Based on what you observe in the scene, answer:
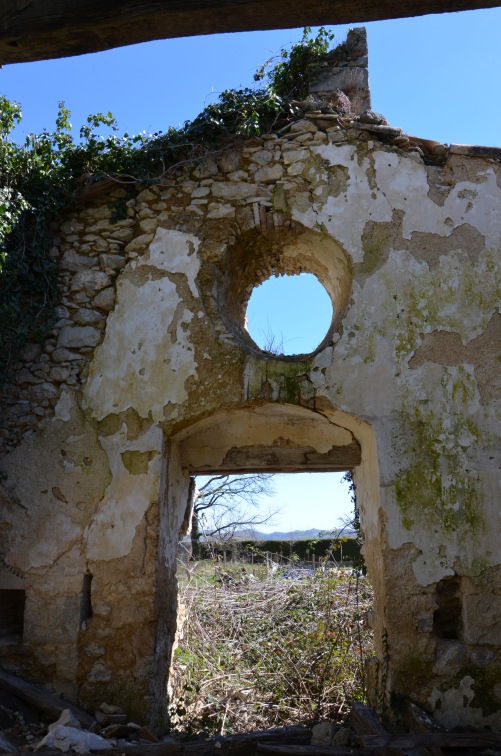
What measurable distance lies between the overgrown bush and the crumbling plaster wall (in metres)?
1.20

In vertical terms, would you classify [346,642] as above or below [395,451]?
below

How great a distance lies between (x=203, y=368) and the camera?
5.43 metres

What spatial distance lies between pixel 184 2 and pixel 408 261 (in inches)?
148

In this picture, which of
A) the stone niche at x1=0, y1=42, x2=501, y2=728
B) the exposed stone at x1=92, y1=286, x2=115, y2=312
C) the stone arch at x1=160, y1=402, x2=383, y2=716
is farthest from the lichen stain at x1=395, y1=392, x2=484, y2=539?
the exposed stone at x1=92, y1=286, x2=115, y2=312

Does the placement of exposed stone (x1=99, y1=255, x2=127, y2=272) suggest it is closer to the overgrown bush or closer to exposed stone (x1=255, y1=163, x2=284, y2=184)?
exposed stone (x1=255, y1=163, x2=284, y2=184)

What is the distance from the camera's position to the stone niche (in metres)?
4.86

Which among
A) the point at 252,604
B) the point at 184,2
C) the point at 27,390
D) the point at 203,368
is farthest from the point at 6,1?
the point at 252,604

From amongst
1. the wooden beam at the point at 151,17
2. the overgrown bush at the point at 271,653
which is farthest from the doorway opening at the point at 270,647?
the wooden beam at the point at 151,17

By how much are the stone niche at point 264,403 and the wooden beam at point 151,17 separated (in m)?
3.42

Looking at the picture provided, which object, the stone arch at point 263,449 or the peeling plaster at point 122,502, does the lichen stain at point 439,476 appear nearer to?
the stone arch at point 263,449

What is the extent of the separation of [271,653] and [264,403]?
3479 millimetres

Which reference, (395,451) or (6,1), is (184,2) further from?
A: (395,451)

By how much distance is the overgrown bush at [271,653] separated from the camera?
6.03 m

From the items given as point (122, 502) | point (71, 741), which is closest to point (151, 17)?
point (122, 502)
